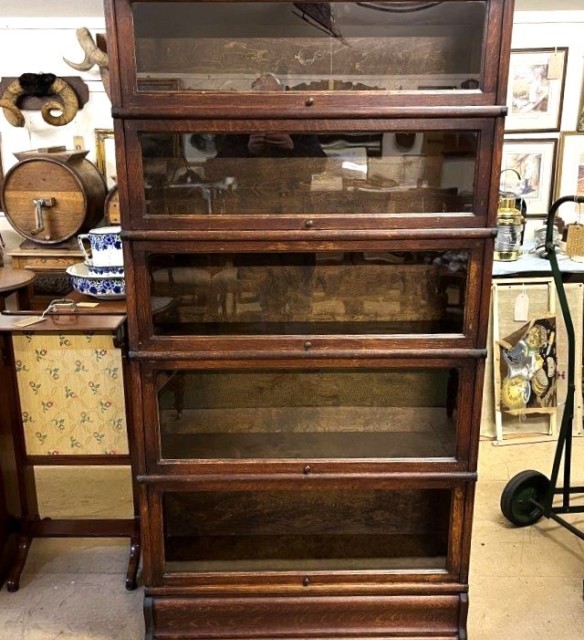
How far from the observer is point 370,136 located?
154 centimetres

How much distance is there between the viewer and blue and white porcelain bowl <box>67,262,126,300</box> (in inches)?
87.0

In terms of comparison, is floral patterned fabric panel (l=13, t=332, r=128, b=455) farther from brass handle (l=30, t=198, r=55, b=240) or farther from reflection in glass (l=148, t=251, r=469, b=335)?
brass handle (l=30, t=198, r=55, b=240)

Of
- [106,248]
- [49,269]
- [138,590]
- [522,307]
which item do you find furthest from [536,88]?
[138,590]

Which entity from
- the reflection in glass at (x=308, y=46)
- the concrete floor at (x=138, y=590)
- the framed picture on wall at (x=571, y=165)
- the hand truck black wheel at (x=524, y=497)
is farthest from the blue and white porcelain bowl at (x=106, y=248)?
the framed picture on wall at (x=571, y=165)

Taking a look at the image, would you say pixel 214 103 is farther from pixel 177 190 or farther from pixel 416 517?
pixel 416 517

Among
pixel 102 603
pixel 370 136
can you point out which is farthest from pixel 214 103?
pixel 102 603

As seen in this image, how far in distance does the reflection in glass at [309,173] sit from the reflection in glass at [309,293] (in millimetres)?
117

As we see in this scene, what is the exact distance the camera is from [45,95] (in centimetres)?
323

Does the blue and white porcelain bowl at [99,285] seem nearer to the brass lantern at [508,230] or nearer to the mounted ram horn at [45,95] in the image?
the mounted ram horn at [45,95]

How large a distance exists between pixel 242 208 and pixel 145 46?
1.37ft

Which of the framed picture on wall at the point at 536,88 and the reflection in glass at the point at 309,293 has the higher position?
the framed picture on wall at the point at 536,88

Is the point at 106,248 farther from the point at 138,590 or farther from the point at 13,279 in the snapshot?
the point at 138,590

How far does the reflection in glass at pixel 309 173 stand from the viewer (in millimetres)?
1547

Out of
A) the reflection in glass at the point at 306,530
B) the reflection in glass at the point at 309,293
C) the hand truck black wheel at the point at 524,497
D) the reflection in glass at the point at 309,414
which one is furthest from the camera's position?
the hand truck black wheel at the point at 524,497
